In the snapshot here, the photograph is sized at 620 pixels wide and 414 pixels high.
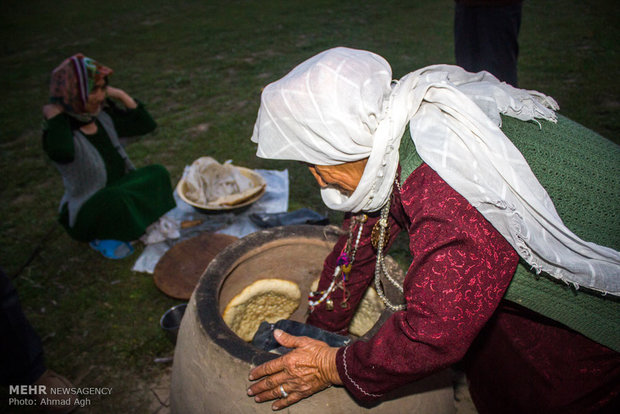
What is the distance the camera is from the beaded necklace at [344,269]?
163cm

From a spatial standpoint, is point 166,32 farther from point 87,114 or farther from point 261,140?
point 261,140

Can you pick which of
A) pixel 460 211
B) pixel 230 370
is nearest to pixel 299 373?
pixel 230 370

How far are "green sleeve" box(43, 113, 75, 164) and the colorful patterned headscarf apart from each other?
0.46 feet

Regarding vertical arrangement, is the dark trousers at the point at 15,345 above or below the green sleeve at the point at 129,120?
below

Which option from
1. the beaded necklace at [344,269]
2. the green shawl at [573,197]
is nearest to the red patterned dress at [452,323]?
the green shawl at [573,197]

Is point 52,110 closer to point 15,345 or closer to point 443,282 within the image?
point 15,345

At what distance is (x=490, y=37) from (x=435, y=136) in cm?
312

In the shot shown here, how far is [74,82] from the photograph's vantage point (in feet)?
9.43

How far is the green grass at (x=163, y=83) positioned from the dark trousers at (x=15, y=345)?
14.2 inches

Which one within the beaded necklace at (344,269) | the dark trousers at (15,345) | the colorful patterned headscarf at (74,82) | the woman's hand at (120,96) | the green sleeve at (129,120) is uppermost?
the colorful patterned headscarf at (74,82)

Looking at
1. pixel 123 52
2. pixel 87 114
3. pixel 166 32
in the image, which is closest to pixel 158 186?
pixel 87 114

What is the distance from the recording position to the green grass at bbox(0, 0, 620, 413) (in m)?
2.78

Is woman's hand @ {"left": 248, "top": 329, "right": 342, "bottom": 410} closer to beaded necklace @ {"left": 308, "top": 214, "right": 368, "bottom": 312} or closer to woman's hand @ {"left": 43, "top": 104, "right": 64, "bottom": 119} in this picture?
beaded necklace @ {"left": 308, "top": 214, "right": 368, "bottom": 312}

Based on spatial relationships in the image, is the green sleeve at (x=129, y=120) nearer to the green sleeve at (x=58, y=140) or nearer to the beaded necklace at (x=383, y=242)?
the green sleeve at (x=58, y=140)
